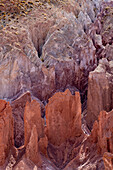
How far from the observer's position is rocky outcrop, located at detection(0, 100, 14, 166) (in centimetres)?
1217

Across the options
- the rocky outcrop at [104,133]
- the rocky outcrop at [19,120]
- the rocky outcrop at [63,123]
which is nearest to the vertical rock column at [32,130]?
the rocky outcrop at [63,123]

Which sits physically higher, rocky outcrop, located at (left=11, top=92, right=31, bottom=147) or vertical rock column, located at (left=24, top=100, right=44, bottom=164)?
vertical rock column, located at (left=24, top=100, right=44, bottom=164)

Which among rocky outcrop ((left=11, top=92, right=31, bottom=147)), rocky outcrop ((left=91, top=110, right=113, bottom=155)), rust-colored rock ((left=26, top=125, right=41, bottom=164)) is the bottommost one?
rocky outcrop ((left=11, top=92, right=31, bottom=147))

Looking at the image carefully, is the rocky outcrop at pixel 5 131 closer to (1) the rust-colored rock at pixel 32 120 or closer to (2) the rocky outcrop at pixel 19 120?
(1) the rust-colored rock at pixel 32 120

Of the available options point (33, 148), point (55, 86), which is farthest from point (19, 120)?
point (55, 86)

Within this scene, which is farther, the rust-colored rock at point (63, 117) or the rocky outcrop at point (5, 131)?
the rust-colored rock at point (63, 117)

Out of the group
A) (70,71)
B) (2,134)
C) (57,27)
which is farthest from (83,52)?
(2,134)

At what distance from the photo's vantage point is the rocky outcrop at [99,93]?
16.3 m

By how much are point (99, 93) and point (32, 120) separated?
5.77 m

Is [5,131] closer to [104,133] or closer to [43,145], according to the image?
[43,145]

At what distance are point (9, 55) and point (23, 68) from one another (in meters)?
1.67

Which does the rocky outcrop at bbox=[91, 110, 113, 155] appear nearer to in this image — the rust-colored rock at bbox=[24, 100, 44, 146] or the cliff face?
the cliff face

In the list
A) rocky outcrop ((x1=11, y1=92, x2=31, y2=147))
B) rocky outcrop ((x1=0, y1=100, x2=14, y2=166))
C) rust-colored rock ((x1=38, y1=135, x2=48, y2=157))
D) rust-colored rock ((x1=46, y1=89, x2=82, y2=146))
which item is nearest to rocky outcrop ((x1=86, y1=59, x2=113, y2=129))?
rust-colored rock ((x1=46, y1=89, x2=82, y2=146))

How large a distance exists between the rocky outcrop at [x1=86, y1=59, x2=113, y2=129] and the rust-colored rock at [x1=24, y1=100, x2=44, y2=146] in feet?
15.5
